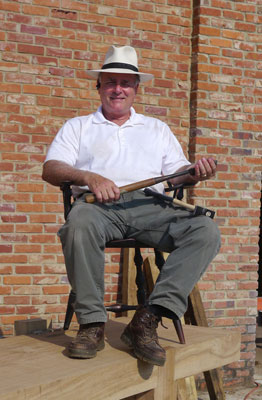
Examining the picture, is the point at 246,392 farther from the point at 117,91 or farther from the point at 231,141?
the point at 117,91

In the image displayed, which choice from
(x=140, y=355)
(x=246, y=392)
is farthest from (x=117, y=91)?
(x=246, y=392)

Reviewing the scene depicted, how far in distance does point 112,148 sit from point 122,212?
0.41 metres

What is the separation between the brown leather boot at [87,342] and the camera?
2869 millimetres

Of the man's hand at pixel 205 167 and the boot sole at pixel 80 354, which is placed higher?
the man's hand at pixel 205 167

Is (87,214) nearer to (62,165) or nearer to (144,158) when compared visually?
(62,165)

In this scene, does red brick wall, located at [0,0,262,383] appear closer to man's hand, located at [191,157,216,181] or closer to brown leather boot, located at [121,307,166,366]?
man's hand, located at [191,157,216,181]

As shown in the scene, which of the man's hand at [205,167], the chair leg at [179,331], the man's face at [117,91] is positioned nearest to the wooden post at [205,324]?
the chair leg at [179,331]

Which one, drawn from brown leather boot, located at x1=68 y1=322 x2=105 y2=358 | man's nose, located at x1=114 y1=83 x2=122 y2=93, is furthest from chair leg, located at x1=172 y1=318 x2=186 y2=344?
man's nose, located at x1=114 y1=83 x2=122 y2=93

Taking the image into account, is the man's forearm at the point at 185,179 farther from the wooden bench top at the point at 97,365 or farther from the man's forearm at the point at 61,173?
the wooden bench top at the point at 97,365

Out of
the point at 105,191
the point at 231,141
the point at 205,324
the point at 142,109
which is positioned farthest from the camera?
the point at 231,141

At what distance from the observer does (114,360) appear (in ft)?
9.43

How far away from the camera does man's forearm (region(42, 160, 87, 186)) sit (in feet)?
10.6

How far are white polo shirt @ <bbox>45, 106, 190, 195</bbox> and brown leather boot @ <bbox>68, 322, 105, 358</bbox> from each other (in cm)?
87

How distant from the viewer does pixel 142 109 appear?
4953 millimetres
